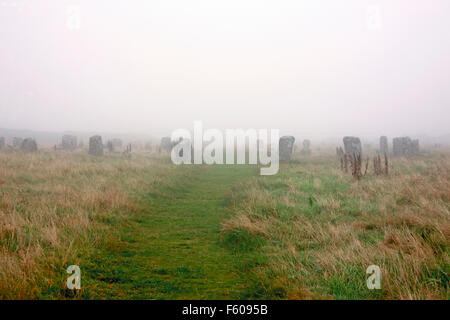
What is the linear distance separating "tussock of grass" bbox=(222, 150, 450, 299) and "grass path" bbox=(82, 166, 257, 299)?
49cm

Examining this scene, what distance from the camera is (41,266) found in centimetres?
425

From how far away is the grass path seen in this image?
4074 mm

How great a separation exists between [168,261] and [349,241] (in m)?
3.13

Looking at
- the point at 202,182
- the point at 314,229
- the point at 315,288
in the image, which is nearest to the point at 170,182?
the point at 202,182

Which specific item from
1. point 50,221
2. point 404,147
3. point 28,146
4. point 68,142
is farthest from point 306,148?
point 50,221

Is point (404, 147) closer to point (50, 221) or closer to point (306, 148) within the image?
point (306, 148)

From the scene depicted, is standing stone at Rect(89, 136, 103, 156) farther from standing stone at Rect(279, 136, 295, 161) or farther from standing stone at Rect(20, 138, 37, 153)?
standing stone at Rect(279, 136, 295, 161)

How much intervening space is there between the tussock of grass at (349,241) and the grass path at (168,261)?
0.49 meters

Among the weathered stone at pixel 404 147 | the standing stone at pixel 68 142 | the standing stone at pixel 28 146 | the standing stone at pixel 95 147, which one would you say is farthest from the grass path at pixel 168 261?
the standing stone at pixel 68 142

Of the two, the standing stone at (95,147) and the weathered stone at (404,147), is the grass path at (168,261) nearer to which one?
the standing stone at (95,147)

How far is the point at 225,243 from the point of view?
612 centimetres

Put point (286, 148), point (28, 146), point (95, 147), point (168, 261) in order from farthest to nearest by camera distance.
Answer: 1. point (28, 146)
2. point (95, 147)
3. point (286, 148)
4. point (168, 261)

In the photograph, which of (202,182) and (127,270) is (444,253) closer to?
(127,270)
